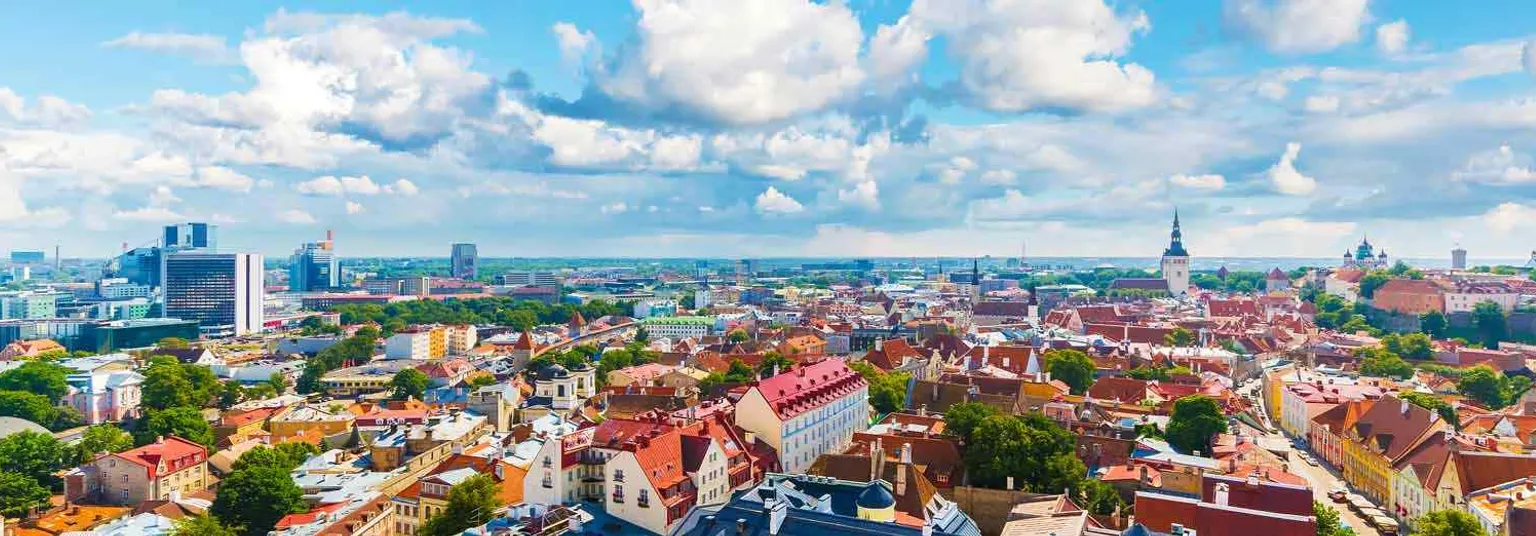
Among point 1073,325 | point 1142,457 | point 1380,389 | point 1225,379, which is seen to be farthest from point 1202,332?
point 1142,457

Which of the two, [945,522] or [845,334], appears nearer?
[945,522]

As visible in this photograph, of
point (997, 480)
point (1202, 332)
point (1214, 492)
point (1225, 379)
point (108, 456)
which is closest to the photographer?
point (1214, 492)

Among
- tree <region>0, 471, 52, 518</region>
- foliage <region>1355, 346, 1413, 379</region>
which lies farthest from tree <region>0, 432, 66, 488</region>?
foliage <region>1355, 346, 1413, 379</region>

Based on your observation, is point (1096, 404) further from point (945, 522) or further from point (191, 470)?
point (191, 470)

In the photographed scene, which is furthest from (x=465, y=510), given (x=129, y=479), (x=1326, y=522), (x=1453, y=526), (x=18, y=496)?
(x=1453, y=526)

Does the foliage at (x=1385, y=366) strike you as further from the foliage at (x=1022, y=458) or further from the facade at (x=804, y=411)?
the foliage at (x=1022, y=458)

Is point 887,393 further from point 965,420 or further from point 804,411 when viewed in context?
point 965,420

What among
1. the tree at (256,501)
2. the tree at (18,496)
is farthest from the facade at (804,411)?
the tree at (18,496)

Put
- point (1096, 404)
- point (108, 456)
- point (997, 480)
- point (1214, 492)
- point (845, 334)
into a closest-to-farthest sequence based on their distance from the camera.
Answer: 1. point (1214, 492)
2. point (997, 480)
3. point (108, 456)
4. point (1096, 404)
5. point (845, 334)
